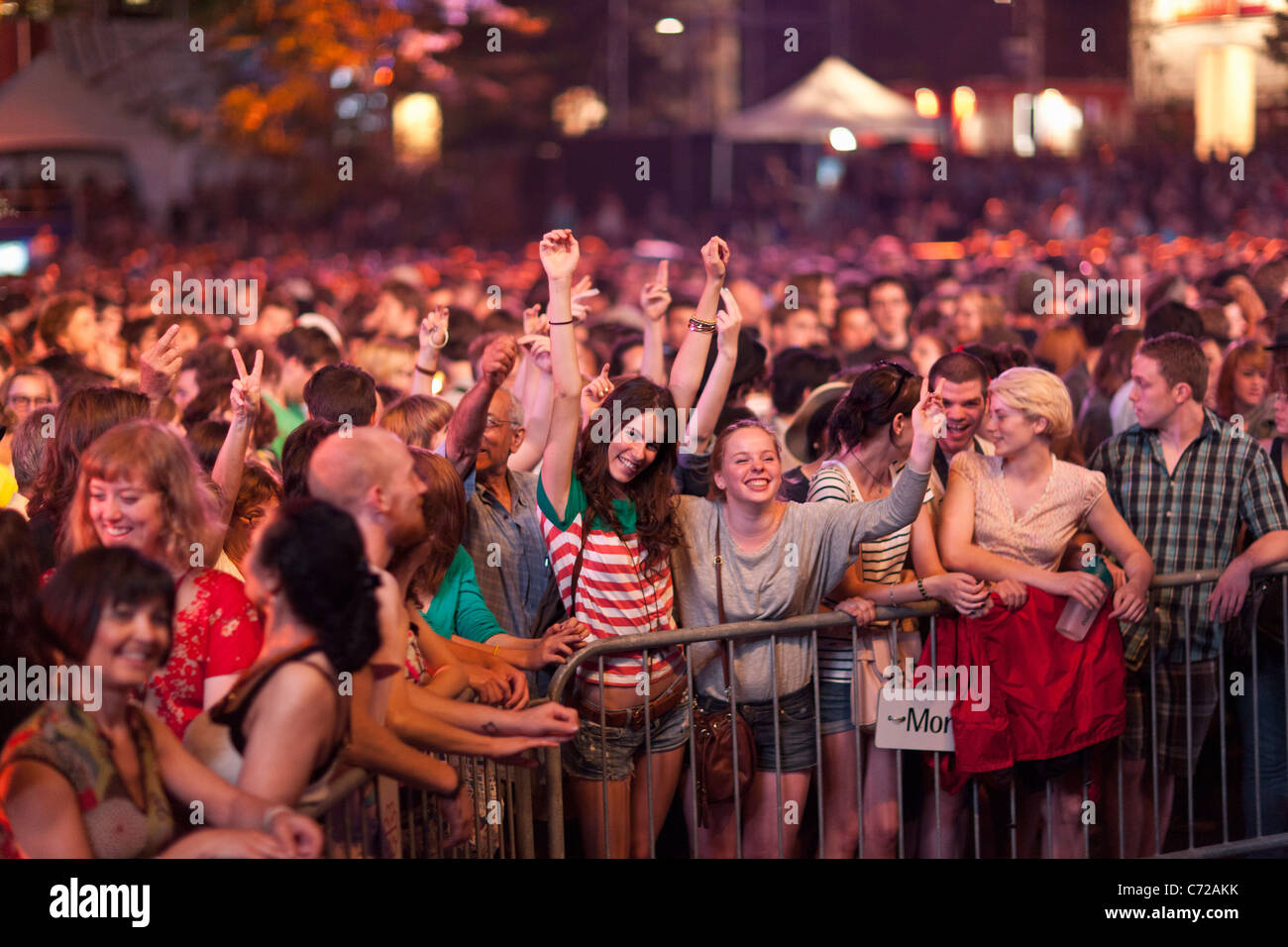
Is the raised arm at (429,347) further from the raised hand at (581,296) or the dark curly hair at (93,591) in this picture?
the dark curly hair at (93,591)

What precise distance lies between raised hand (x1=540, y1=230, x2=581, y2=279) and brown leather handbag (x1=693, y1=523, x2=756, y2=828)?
112 cm

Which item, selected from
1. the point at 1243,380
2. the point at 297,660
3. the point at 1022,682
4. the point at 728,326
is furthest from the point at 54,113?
the point at 297,660

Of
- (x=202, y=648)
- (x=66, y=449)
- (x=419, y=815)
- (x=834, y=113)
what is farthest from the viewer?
(x=834, y=113)

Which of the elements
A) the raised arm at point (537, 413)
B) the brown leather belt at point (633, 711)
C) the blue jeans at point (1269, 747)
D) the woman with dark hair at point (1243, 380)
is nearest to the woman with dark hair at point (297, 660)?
the brown leather belt at point (633, 711)

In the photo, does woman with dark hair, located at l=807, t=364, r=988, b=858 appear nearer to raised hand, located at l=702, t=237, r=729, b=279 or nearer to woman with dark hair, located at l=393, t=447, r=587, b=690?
raised hand, located at l=702, t=237, r=729, b=279

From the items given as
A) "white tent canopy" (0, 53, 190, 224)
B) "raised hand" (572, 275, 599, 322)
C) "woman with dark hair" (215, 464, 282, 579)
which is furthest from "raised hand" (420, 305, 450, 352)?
"white tent canopy" (0, 53, 190, 224)

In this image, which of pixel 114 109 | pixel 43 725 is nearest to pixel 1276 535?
pixel 43 725

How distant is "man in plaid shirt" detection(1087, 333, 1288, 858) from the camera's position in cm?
515

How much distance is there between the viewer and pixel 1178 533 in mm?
5273

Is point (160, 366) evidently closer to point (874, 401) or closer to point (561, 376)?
point (561, 376)

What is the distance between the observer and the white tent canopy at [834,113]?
64.4 ft

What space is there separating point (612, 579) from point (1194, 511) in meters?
2.10

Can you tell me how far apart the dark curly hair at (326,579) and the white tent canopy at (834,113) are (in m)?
17.2
